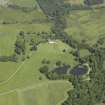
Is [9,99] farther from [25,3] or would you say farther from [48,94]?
[25,3]

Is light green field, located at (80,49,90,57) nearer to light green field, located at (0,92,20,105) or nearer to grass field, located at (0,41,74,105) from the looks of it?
grass field, located at (0,41,74,105)

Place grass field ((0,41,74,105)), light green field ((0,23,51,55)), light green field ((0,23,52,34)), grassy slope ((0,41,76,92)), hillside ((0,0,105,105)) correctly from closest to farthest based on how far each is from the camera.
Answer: grass field ((0,41,74,105)), hillside ((0,0,105,105)), grassy slope ((0,41,76,92)), light green field ((0,23,51,55)), light green field ((0,23,52,34))

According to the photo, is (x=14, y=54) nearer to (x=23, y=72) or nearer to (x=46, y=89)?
(x=23, y=72)

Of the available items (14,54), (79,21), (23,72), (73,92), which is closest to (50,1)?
(79,21)

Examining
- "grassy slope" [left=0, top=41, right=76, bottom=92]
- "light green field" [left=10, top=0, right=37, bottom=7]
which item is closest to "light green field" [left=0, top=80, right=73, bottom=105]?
"grassy slope" [left=0, top=41, right=76, bottom=92]

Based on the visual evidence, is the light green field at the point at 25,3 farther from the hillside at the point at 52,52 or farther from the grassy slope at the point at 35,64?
the grassy slope at the point at 35,64

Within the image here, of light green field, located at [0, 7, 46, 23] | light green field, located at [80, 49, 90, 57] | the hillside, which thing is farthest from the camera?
light green field, located at [0, 7, 46, 23]

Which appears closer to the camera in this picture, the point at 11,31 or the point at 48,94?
the point at 48,94

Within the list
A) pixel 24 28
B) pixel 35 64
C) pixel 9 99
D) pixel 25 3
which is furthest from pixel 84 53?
pixel 25 3

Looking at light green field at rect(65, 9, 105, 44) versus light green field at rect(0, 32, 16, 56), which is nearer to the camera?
light green field at rect(0, 32, 16, 56)
